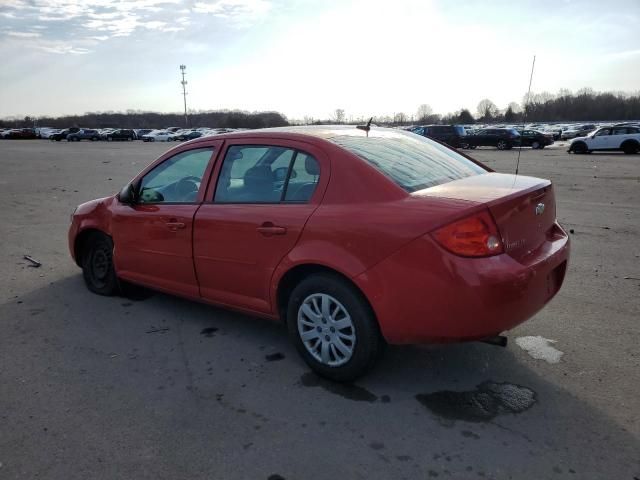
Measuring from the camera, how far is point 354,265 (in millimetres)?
3066

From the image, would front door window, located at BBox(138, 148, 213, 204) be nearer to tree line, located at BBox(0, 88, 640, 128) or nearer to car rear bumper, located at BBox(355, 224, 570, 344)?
car rear bumper, located at BBox(355, 224, 570, 344)

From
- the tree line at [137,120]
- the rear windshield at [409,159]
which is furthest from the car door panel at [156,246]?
the tree line at [137,120]

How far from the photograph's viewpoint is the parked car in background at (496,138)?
32.8 metres

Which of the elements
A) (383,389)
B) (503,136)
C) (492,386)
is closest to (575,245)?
(492,386)

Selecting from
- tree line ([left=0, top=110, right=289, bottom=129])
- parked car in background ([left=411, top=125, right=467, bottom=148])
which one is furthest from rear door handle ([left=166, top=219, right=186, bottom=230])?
tree line ([left=0, top=110, right=289, bottom=129])

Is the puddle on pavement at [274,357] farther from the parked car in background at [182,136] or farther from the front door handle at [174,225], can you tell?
the parked car in background at [182,136]

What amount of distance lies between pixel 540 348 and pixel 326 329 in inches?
65.6

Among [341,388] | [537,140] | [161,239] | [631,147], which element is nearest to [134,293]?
[161,239]

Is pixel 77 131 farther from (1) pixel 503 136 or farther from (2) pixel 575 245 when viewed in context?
(2) pixel 575 245

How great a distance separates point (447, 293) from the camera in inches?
111

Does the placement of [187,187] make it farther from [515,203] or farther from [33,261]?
[33,261]

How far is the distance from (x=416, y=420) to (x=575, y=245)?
4861mm

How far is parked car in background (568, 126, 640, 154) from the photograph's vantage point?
25938 mm

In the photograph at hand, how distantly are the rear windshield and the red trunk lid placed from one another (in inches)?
4.8
